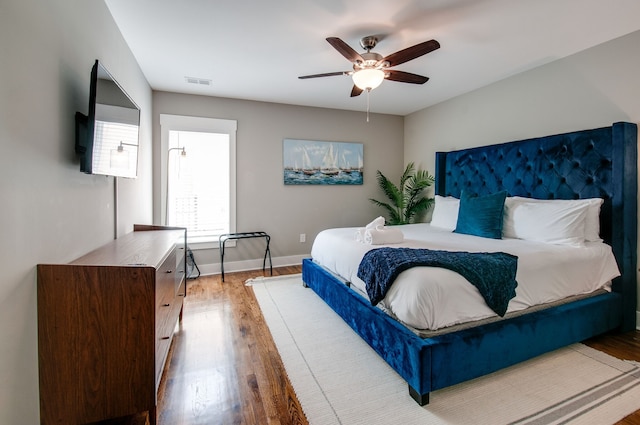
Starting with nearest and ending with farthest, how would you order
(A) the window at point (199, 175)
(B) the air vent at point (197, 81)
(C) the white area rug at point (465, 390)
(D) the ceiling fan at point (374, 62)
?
(C) the white area rug at point (465, 390)
(D) the ceiling fan at point (374, 62)
(B) the air vent at point (197, 81)
(A) the window at point (199, 175)

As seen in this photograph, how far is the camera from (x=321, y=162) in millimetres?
4809

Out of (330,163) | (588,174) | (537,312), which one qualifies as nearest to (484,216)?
(588,174)

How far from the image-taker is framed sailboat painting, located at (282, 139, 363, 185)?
4.61m

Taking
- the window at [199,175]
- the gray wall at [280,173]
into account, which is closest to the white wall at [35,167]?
the window at [199,175]

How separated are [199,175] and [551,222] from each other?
409 centimetres

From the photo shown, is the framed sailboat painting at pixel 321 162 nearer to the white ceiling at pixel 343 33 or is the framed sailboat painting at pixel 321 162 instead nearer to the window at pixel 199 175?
the window at pixel 199 175

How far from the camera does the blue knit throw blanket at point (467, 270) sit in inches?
73.1

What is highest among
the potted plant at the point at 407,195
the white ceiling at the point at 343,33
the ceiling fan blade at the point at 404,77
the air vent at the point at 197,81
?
the air vent at the point at 197,81

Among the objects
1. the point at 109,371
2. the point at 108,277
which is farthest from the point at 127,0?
the point at 109,371

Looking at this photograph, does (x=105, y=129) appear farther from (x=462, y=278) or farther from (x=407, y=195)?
(x=407, y=195)

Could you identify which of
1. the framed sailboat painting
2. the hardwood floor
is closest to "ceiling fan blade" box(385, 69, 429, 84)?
the framed sailboat painting

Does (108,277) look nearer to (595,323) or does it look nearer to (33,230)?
(33,230)

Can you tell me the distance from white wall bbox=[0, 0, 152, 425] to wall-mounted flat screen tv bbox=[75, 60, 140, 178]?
84 millimetres

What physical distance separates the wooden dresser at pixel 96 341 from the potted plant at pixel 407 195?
4072 mm
